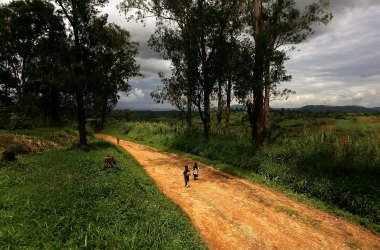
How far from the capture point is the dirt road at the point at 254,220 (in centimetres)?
1068

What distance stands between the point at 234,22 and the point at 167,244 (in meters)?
24.9

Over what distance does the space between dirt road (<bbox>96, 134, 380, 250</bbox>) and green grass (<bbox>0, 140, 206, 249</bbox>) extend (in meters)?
1.01

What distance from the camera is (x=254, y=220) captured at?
1242cm

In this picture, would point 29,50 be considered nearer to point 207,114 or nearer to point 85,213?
point 207,114

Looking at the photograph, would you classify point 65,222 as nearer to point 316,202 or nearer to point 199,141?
point 316,202

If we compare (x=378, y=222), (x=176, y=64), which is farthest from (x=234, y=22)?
(x=378, y=222)

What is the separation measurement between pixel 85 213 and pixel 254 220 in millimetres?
6747

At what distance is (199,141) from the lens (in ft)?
94.5

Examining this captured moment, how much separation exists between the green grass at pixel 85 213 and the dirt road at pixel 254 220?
1014 millimetres

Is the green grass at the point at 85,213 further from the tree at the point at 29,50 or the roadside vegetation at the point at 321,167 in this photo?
the tree at the point at 29,50

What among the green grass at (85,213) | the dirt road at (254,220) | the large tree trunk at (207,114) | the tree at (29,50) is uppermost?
the tree at (29,50)

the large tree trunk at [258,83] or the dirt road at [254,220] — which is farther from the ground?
the large tree trunk at [258,83]

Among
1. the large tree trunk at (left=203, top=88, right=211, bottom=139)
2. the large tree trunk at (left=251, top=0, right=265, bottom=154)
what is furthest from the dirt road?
the large tree trunk at (left=203, top=88, right=211, bottom=139)

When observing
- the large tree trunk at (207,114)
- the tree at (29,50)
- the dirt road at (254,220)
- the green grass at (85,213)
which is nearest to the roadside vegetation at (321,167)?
the dirt road at (254,220)
